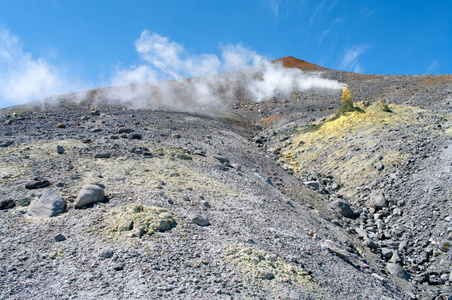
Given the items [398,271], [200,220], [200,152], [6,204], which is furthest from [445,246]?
[6,204]

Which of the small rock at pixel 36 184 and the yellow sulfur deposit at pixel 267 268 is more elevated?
the small rock at pixel 36 184

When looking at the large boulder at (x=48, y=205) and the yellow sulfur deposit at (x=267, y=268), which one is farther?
the large boulder at (x=48, y=205)

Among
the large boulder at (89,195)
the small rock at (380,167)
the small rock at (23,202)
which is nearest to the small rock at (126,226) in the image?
the large boulder at (89,195)

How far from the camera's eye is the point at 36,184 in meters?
5.21

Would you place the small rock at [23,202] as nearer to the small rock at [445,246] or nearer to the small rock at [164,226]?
the small rock at [164,226]

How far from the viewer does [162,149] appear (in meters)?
8.45

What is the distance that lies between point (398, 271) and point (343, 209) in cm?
264

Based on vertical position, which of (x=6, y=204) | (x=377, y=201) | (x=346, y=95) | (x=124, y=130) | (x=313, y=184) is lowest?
(x=6, y=204)

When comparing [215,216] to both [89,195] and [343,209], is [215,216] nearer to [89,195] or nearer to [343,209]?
[89,195]

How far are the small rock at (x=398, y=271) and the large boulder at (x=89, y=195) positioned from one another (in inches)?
206

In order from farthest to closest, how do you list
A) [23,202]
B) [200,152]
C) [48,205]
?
[200,152]
[23,202]
[48,205]

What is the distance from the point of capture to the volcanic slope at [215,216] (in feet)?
11.4

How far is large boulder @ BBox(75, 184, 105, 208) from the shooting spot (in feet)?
15.4

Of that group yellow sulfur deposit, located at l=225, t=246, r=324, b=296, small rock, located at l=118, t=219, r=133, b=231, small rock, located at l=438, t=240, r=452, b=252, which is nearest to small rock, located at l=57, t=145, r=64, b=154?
small rock, located at l=118, t=219, r=133, b=231
